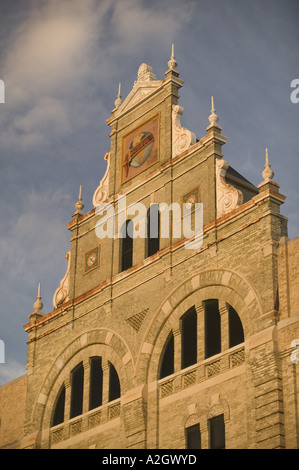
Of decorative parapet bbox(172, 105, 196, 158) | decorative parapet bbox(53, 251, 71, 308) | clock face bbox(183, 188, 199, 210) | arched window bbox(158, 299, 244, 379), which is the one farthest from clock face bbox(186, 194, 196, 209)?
decorative parapet bbox(53, 251, 71, 308)

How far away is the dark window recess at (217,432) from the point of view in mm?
42281

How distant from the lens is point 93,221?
53.4 meters

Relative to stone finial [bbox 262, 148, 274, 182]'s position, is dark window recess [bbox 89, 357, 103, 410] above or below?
below

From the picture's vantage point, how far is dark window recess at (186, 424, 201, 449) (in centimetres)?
4312

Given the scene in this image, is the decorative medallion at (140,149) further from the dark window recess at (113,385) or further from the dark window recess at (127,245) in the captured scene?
the dark window recess at (113,385)

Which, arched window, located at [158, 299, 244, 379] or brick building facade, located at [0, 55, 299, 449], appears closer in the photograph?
brick building facade, located at [0, 55, 299, 449]

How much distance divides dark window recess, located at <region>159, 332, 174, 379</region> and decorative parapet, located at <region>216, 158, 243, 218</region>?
5456 mm

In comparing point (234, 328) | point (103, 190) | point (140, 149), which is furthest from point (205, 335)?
point (103, 190)

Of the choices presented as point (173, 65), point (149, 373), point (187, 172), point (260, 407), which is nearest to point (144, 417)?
point (149, 373)

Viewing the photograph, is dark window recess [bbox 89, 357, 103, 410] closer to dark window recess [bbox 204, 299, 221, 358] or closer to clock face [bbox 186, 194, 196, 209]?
dark window recess [bbox 204, 299, 221, 358]

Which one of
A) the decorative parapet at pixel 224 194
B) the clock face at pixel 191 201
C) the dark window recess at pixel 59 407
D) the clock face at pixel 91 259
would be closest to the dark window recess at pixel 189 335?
the decorative parapet at pixel 224 194

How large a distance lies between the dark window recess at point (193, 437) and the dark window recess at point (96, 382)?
6787 millimetres

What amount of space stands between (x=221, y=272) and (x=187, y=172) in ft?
18.6

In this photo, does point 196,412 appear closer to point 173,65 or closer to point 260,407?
point 260,407
